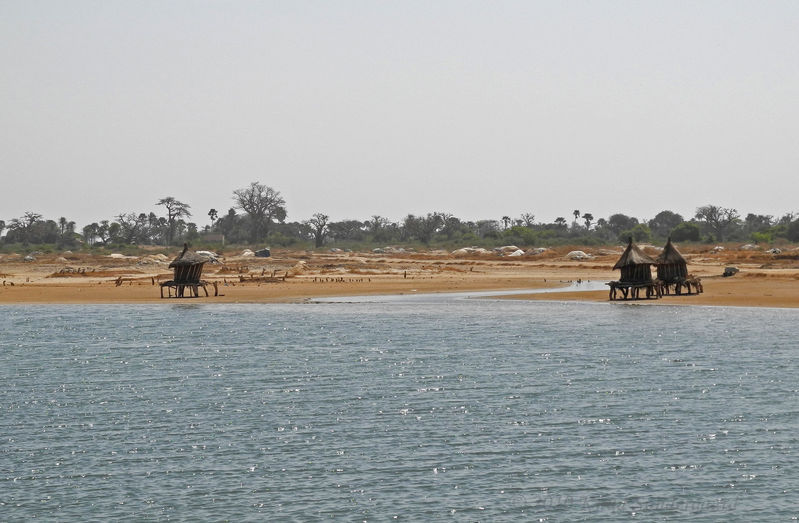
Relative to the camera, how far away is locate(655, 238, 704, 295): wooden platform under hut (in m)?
56.4

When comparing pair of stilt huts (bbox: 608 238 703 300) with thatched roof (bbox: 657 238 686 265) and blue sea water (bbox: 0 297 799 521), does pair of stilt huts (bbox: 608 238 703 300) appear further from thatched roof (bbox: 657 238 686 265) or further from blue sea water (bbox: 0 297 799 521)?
blue sea water (bbox: 0 297 799 521)

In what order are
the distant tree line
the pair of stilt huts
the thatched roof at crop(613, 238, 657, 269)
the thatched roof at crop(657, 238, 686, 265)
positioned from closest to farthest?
the thatched roof at crop(613, 238, 657, 269), the pair of stilt huts, the thatched roof at crop(657, 238, 686, 265), the distant tree line

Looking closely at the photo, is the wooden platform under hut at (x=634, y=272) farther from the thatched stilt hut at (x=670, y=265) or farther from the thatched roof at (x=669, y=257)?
the thatched stilt hut at (x=670, y=265)

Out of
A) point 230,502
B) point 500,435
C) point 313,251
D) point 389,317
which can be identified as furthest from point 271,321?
point 313,251

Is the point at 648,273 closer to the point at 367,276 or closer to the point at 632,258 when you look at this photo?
the point at 632,258

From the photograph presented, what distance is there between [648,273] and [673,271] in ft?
12.8

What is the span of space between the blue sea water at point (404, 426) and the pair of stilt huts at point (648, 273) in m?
13.0

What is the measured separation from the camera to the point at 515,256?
112 meters

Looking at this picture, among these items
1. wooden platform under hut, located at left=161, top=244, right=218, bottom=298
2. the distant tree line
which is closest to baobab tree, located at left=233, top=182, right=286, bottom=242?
the distant tree line

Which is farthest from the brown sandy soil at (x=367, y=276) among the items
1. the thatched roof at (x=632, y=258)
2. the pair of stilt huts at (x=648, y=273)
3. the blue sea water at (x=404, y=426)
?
the blue sea water at (x=404, y=426)

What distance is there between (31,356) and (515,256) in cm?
8170

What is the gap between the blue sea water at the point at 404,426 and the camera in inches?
628

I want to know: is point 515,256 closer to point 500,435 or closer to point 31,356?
point 31,356

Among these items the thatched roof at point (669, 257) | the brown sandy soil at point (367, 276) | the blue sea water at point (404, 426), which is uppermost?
the thatched roof at point (669, 257)
